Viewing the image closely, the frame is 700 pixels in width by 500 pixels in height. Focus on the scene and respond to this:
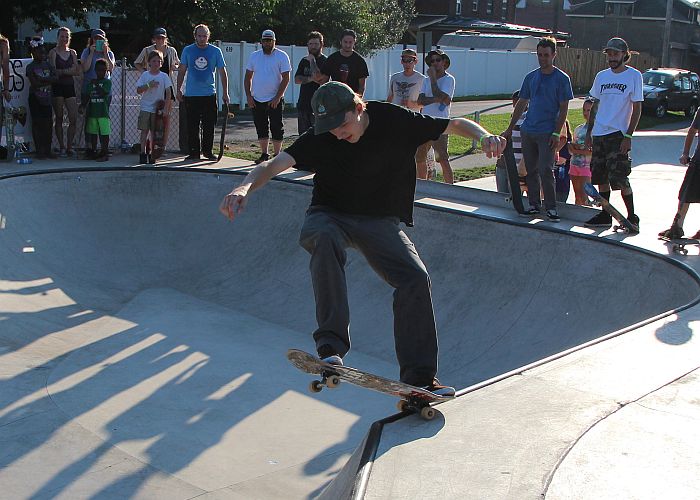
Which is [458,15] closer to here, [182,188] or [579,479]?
[182,188]

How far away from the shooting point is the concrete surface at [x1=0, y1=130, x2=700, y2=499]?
3936mm

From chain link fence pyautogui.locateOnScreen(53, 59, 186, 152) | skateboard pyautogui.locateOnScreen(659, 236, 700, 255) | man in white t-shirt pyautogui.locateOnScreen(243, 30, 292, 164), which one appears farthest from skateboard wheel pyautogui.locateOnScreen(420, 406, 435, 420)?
chain link fence pyautogui.locateOnScreen(53, 59, 186, 152)

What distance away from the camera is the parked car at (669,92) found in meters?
30.9

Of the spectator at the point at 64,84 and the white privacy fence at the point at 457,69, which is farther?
the white privacy fence at the point at 457,69

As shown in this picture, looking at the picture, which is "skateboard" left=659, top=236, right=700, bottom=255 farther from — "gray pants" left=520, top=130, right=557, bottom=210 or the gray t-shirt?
the gray t-shirt

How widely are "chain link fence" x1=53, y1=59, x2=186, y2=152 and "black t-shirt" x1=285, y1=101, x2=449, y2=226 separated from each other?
9012 mm

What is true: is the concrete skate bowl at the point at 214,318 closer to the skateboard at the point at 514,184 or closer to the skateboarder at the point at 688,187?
the skateboard at the point at 514,184

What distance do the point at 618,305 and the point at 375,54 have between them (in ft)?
90.3

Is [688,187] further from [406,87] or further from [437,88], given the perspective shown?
[406,87]

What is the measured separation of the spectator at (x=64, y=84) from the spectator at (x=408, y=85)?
4.74m

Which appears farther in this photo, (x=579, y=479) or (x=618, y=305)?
(x=618, y=305)

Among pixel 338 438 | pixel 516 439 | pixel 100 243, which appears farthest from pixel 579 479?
pixel 100 243

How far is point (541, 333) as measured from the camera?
7.17 metres

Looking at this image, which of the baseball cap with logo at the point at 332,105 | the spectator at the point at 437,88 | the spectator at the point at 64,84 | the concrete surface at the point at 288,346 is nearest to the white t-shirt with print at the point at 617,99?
the concrete surface at the point at 288,346
